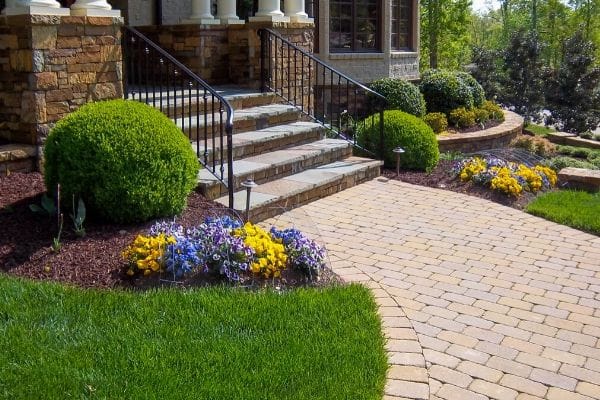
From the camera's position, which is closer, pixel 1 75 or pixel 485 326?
pixel 485 326

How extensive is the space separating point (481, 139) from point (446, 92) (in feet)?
5.56

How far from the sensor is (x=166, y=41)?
1020cm

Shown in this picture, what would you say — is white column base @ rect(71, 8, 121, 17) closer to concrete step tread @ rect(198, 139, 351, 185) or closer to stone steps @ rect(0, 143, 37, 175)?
stone steps @ rect(0, 143, 37, 175)

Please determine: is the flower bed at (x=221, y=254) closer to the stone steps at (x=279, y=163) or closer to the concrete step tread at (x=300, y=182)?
the concrete step tread at (x=300, y=182)

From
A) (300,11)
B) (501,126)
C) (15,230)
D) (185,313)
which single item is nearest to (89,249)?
(15,230)

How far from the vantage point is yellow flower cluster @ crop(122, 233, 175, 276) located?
4.74 meters

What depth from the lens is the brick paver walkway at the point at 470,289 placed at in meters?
3.87

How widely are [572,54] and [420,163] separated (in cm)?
850

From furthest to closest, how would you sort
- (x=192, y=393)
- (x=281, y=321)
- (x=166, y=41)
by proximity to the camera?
1. (x=166, y=41)
2. (x=281, y=321)
3. (x=192, y=393)

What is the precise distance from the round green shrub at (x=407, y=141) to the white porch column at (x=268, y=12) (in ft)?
7.09

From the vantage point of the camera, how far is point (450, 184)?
877 centimetres

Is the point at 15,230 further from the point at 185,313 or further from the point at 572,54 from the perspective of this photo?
the point at 572,54

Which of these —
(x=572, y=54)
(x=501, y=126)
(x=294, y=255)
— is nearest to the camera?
(x=294, y=255)

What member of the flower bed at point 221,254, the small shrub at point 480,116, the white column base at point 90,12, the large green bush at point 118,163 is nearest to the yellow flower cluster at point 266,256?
the flower bed at point 221,254
